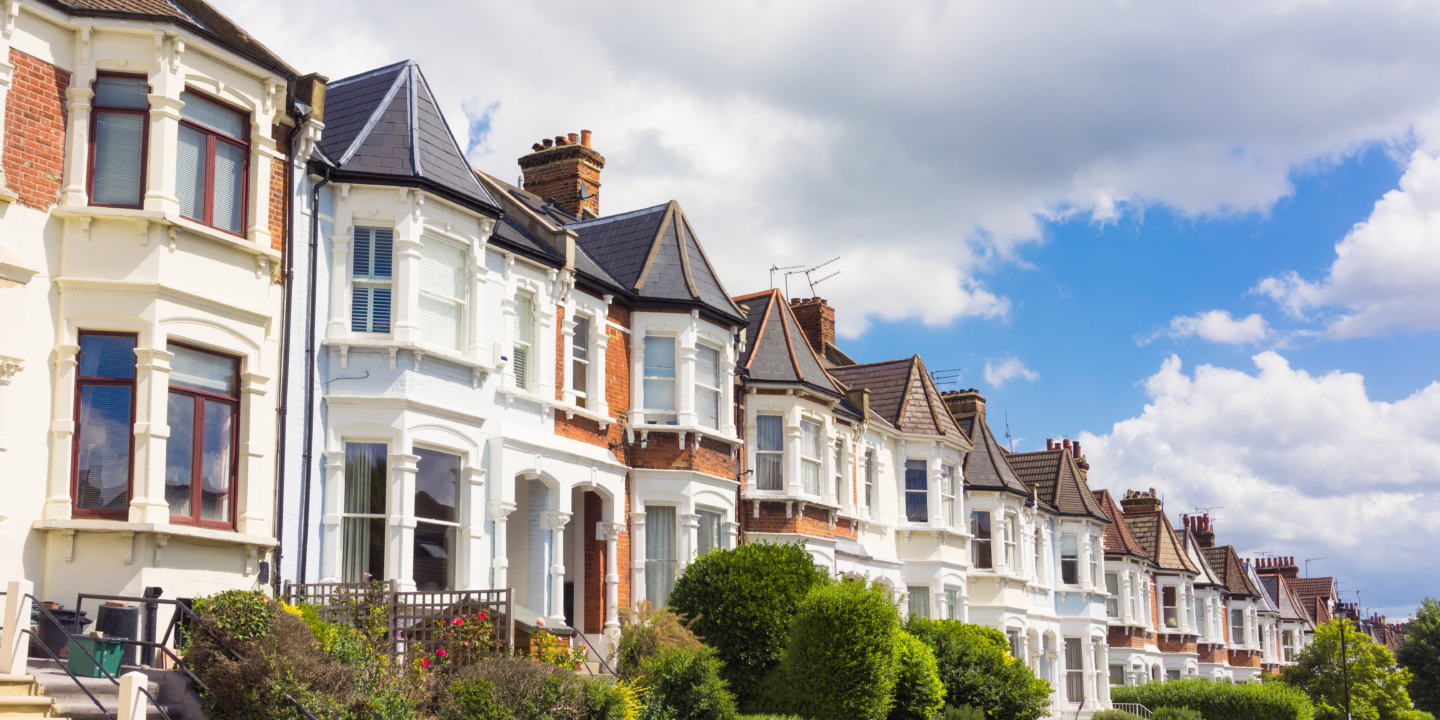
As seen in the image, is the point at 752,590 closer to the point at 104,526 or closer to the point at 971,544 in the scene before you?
the point at 104,526

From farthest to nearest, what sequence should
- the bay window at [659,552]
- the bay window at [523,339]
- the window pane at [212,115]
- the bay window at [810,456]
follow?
the bay window at [810,456]
the bay window at [659,552]
the bay window at [523,339]
the window pane at [212,115]

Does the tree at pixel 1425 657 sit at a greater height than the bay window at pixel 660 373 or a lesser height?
lesser

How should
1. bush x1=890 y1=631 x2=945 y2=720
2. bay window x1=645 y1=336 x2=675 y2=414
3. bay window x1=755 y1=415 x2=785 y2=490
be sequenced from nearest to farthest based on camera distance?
bush x1=890 y1=631 x2=945 y2=720 < bay window x1=645 y1=336 x2=675 y2=414 < bay window x1=755 y1=415 x2=785 y2=490

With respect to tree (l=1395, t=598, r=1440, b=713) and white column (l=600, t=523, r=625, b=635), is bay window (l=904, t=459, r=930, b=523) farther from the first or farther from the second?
tree (l=1395, t=598, r=1440, b=713)

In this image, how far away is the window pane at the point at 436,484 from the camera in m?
20.1

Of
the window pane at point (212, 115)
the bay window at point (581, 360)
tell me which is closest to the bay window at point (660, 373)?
the bay window at point (581, 360)

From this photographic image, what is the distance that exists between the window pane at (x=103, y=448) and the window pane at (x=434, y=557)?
505 cm

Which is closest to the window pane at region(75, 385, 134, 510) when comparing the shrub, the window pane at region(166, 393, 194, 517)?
the window pane at region(166, 393, 194, 517)

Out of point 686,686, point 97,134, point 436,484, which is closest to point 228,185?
point 97,134

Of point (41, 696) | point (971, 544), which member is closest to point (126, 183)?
point (41, 696)

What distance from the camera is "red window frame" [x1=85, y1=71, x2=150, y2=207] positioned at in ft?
53.6

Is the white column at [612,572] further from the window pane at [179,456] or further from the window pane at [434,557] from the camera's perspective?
the window pane at [179,456]

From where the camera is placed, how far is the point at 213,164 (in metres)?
17.3

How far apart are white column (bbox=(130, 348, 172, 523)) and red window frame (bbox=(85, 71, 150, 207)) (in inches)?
79.3
